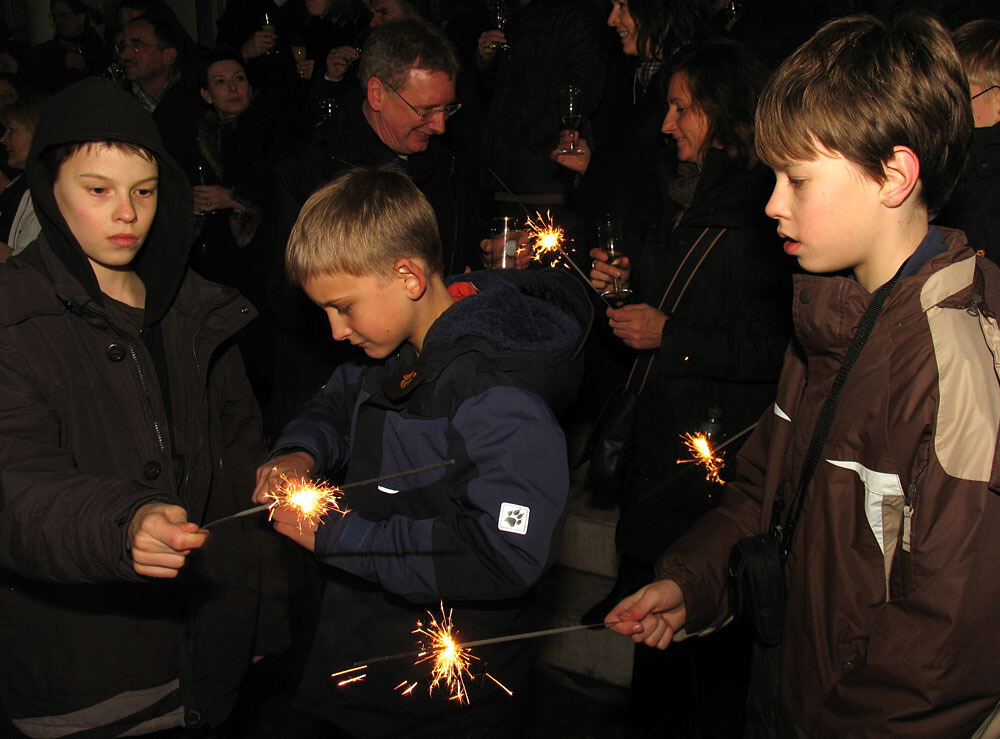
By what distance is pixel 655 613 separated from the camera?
220 cm

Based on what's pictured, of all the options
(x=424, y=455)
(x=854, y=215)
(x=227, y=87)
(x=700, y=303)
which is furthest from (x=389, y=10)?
(x=854, y=215)

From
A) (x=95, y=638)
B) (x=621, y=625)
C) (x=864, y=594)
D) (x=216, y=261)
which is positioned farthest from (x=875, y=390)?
(x=216, y=261)

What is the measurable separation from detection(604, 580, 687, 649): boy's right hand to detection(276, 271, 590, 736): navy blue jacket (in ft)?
1.03

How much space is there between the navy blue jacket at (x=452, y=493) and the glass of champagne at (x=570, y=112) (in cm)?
203

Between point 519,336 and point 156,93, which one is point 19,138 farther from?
point 519,336

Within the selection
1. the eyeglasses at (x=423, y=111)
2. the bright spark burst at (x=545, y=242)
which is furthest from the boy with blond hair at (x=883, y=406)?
the eyeglasses at (x=423, y=111)

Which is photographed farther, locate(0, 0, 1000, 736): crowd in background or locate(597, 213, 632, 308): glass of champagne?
locate(597, 213, 632, 308): glass of champagne

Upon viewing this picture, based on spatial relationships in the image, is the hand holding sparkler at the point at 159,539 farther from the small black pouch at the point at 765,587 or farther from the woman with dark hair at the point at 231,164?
the woman with dark hair at the point at 231,164

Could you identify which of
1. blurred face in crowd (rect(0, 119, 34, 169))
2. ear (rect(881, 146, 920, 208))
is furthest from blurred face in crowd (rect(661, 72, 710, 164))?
blurred face in crowd (rect(0, 119, 34, 169))

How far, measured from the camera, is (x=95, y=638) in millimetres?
2406

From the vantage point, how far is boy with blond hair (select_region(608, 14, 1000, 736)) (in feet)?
5.15

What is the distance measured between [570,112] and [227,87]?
2.84 metres

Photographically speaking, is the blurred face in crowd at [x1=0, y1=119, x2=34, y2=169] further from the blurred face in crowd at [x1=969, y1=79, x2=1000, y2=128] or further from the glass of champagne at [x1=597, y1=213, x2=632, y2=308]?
the blurred face in crowd at [x1=969, y1=79, x2=1000, y2=128]

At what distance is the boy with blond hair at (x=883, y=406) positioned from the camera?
1.57 metres
